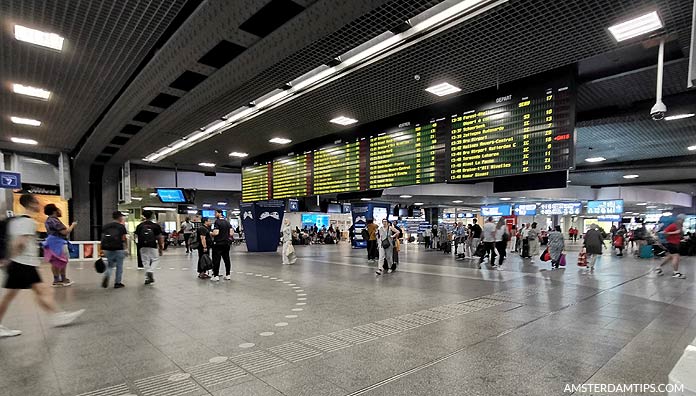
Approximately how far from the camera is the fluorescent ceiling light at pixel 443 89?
7302 mm

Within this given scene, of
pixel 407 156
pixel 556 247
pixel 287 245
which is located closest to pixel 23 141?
pixel 287 245

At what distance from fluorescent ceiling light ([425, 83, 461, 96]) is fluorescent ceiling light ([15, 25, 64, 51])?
21.1ft

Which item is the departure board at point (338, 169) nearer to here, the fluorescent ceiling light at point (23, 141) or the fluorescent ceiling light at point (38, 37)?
the fluorescent ceiling light at point (38, 37)

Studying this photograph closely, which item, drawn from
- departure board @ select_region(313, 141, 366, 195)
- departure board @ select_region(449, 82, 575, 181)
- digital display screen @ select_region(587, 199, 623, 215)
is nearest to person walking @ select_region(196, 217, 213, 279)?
departure board @ select_region(313, 141, 366, 195)

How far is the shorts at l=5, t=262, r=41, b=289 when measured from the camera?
438 cm

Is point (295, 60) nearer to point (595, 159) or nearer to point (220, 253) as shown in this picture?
point (220, 253)

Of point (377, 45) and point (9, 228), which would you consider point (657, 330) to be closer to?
point (377, 45)

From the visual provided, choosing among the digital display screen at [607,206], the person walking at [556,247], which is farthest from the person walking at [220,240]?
the digital display screen at [607,206]

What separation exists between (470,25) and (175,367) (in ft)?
17.8

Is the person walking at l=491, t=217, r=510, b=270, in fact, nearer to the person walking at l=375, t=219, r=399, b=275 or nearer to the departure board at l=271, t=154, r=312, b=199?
the person walking at l=375, t=219, r=399, b=275

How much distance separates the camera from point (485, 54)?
233 inches

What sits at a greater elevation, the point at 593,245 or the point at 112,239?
the point at 112,239

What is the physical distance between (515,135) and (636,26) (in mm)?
2456

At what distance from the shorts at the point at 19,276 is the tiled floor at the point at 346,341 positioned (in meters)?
0.58
